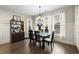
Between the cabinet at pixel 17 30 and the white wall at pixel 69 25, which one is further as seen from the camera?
the cabinet at pixel 17 30

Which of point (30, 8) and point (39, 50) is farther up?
point (30, 8)

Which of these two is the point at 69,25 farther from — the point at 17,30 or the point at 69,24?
the point at 17,30

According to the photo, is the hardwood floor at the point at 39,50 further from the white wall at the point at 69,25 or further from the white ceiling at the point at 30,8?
the white ceiling at the point at 30,8

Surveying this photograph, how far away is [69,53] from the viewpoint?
6.53 feet

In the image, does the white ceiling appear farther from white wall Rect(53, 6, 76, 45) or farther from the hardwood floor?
the hardwood floor

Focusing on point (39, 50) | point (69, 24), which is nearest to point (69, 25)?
point (69, 24)

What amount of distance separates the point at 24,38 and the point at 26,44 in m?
0.18

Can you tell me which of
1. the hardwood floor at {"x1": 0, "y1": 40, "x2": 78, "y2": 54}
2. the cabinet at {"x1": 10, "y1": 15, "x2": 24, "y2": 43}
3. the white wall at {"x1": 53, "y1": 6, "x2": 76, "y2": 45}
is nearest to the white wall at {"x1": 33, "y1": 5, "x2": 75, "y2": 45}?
the white wall at {"x1": 53, "y1": 6, "x2": 76, "y2": 45}

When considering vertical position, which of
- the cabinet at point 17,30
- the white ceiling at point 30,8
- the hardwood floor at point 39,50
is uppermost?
the white ceiling at point 30,8

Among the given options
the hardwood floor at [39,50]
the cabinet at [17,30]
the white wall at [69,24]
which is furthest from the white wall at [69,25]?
→ the cabinet at [17,30]

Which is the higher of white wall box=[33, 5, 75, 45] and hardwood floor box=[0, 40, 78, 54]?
white wall box=[33, 5, 75, 45]

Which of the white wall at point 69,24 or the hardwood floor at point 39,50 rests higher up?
the white wall at point 69,24
